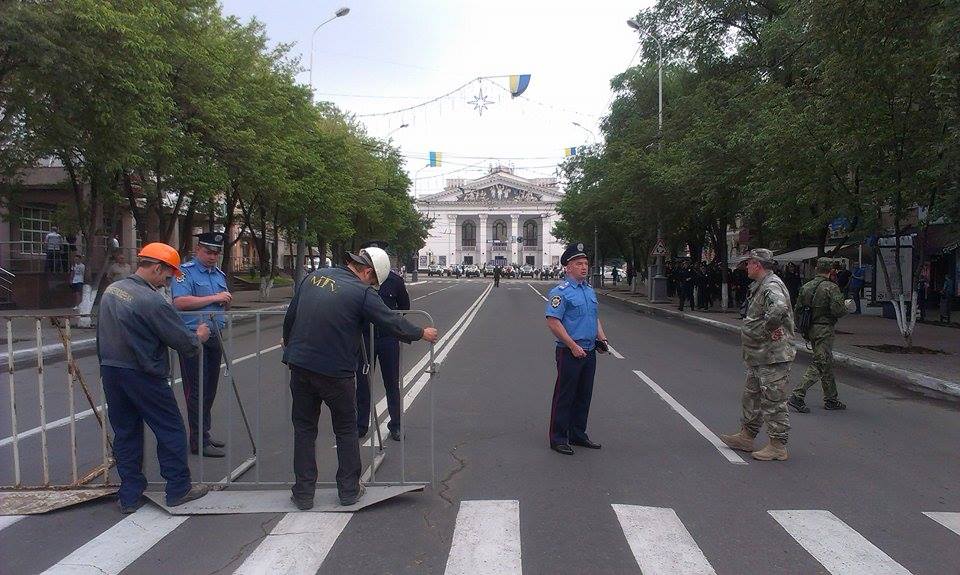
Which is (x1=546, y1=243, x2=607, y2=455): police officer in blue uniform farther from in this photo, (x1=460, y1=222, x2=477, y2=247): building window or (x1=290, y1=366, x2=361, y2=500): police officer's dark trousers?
(x1=460, y1=222, x2=477, y2=247): building window

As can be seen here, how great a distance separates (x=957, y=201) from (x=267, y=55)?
20.0 m

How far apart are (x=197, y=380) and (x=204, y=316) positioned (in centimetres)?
61

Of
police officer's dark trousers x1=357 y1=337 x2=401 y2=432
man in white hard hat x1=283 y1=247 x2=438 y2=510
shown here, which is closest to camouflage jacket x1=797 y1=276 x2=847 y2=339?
police officer's dark trousers x1=357 y1=337 x2=401 y2=432

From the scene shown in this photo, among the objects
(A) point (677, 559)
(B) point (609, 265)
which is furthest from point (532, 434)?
(B) point (609, 265)

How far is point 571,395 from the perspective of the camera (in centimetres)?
662

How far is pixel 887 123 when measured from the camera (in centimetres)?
1348

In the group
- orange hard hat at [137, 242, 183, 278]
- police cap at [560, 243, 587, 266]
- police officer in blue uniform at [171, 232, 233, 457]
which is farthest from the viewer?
police cap at [560, 243, 587, 266]

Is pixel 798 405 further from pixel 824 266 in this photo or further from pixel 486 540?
pixel 486 540

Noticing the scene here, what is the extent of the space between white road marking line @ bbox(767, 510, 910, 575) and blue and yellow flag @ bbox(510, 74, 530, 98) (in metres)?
19.0

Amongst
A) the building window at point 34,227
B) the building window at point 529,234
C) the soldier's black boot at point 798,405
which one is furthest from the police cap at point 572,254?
the building window at point 529,234

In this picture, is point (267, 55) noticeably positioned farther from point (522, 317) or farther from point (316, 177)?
point (522, 317)

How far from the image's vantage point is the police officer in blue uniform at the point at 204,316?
628 centimetres

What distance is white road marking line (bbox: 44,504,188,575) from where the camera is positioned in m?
→ 4.25

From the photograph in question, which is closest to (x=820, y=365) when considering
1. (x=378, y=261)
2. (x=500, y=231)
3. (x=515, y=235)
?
(x=378, y=261)
